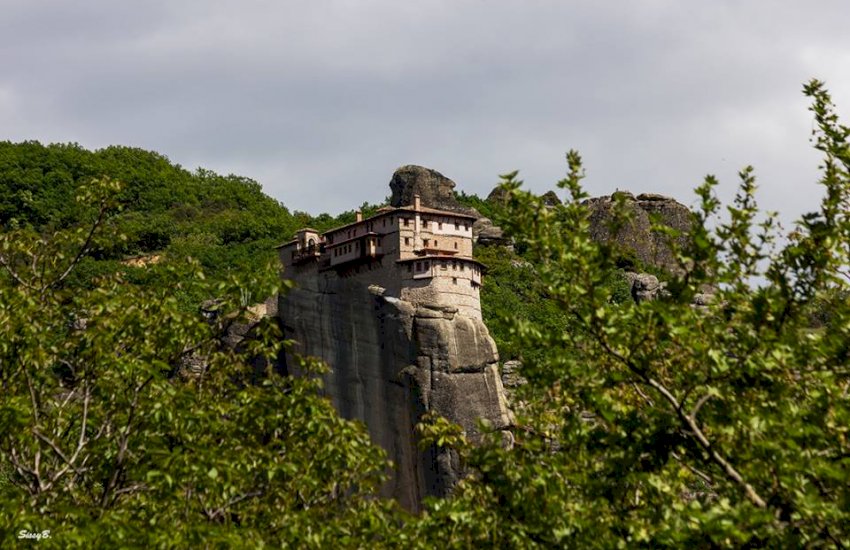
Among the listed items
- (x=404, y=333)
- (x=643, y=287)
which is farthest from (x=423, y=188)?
(x=404, y=333)

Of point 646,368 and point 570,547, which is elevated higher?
point 646,368

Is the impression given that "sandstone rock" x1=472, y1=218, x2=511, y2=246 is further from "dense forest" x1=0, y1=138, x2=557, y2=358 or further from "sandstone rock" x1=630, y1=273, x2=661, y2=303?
"sandstone rock" x1=630, y1=273, x2=661, y2=303

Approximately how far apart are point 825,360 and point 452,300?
4389cm

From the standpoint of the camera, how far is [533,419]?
64.6 ft

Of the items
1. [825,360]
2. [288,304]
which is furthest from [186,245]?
[825,360]

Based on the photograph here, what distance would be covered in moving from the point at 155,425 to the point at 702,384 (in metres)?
8.38

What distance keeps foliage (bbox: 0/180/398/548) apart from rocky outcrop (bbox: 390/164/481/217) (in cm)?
6831

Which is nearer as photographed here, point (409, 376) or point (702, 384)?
point (702, 384)

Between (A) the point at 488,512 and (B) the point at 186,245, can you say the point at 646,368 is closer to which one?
(A) the point at 488,512

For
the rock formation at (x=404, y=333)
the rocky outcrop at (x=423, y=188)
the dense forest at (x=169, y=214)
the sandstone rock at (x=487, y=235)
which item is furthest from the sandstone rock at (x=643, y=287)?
the rock formation at (x=404, y=333)

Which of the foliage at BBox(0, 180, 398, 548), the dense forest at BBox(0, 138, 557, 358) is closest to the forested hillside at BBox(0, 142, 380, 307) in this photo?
the dense forest at BBox(0, 138, 557, 358)

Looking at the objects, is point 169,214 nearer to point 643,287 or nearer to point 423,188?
point 423,188

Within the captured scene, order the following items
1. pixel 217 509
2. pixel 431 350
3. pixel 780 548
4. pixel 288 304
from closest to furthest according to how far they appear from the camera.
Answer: pixel 780 548
pixel 217 509
pixel 431 350
pixel 288 304

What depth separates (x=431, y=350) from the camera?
182ft
